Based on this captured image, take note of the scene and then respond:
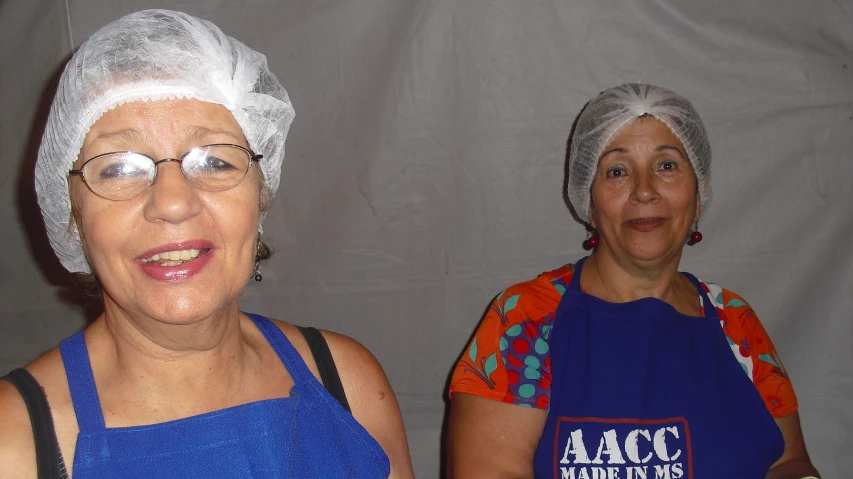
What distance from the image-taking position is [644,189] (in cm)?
201

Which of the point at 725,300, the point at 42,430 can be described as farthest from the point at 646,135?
the point at 42,430

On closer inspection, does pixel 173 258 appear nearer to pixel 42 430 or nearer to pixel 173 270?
pixel 173 270

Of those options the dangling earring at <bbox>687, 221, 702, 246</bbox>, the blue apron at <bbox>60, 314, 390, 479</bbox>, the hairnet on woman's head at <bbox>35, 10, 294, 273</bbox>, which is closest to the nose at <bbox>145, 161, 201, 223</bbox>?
the hairnet on woman's head at <bbox>35, 10, 294, 273</bbox>

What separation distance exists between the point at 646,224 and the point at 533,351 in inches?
21.7

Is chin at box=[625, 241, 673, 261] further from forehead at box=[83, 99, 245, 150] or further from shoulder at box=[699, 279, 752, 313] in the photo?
forehead at box=[83, 99, 245, 150]

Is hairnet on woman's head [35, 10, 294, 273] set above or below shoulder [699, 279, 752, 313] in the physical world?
above

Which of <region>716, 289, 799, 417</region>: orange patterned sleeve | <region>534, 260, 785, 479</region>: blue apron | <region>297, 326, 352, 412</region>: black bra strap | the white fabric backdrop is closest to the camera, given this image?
<region>297, 326, 352, 412</region>: black bra strap

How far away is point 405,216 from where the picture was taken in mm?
2438

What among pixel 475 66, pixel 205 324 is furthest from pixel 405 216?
pixel 205 324

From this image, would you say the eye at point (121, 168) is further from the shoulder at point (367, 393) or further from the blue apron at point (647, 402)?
the blue apron at point (647, 402)

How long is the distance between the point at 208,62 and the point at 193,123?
14 cm

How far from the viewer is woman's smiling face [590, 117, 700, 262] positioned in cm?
202

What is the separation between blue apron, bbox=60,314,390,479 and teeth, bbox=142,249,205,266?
0.89 feet

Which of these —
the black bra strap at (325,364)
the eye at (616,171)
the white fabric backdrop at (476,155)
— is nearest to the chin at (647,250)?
the eye at (616,171)
